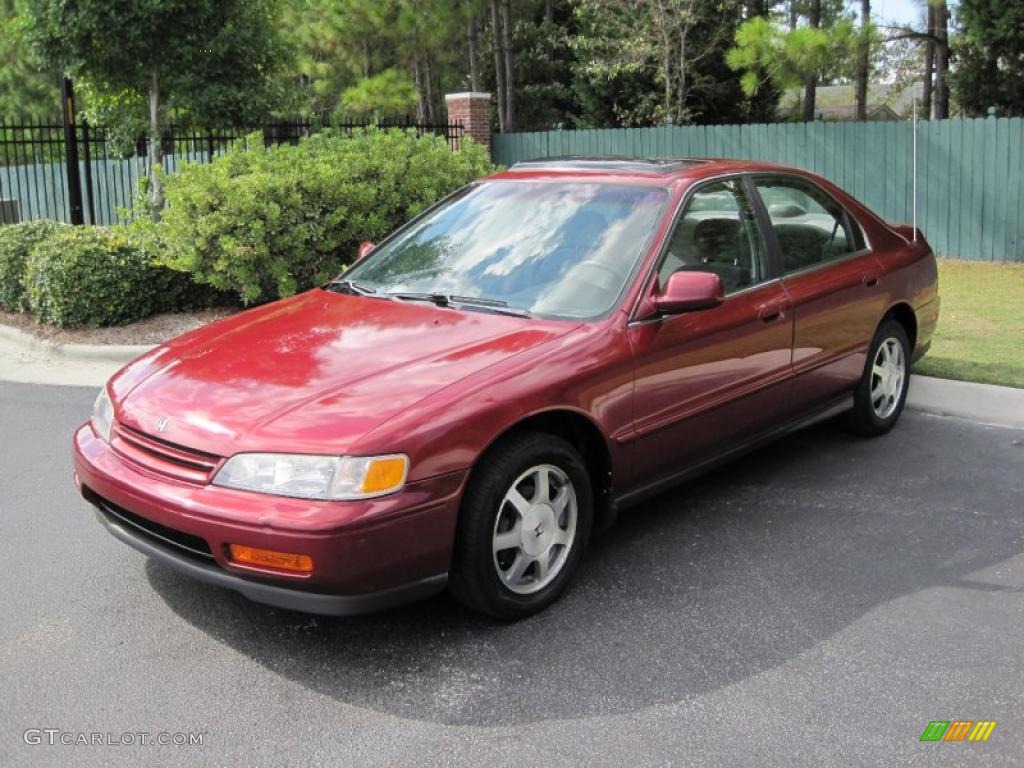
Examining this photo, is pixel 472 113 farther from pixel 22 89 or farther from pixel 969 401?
pixel 22 89

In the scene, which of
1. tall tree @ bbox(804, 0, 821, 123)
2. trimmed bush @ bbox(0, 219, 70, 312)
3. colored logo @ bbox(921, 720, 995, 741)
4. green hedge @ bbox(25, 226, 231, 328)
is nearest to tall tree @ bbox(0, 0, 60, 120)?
tall tree @ bbox(804, 0, 821, 123)

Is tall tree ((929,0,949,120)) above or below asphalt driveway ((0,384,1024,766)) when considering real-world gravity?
above

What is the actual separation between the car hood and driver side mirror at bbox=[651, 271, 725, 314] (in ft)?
1.46

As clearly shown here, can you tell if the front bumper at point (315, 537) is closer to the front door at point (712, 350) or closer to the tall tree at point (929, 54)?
the front door at point (712, 350)

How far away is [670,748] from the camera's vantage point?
3.13 m

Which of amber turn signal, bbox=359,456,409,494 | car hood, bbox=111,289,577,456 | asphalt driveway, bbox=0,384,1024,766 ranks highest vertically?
car hood, bbox=111,289,577,456

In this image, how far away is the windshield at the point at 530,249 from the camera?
444 centimetres

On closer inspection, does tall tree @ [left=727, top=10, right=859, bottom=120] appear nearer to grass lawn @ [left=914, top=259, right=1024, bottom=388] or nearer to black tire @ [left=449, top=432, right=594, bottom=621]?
grass lawn @ [left=914, top=259, right=1024, bottom=388]

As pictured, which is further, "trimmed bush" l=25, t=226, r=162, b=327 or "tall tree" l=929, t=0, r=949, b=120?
"tall tree" l=929, t=0, r=949, b=120

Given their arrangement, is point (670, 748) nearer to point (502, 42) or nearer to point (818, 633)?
point (818, 633)

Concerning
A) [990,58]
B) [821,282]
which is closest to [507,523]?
[821,282]

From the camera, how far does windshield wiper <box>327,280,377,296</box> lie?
490cm

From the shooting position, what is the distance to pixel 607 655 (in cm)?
367

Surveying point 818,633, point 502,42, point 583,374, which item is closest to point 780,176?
point 583,374
